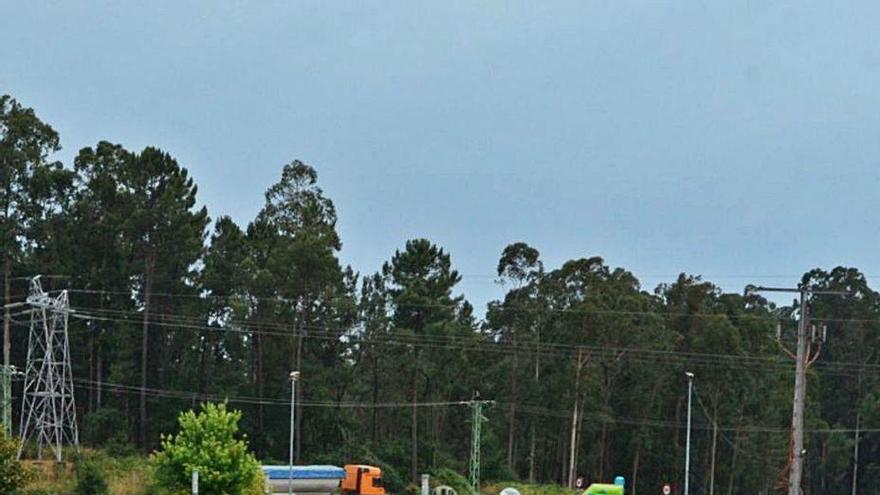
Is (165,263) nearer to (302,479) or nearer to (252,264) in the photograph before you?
(252,264)

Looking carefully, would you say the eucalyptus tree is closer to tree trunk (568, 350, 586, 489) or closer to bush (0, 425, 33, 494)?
tree trunk (568, 350, 586, 489)

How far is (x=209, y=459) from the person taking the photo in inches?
2110

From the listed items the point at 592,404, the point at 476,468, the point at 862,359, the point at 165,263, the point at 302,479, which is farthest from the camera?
the point at 862,359

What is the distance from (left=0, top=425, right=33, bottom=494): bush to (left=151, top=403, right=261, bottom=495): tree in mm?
5683

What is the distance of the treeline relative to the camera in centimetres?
8775

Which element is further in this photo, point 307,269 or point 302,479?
point 307,269

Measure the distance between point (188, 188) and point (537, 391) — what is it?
28058mm

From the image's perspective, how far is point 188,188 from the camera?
8825 centimetres

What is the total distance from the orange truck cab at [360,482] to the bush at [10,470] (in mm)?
26938

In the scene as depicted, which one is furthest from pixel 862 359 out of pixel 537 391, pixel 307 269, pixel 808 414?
pixel 307 269

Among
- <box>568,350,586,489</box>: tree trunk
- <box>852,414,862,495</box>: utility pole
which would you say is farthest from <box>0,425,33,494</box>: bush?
<box>852,414,862,495</box>: utility pole

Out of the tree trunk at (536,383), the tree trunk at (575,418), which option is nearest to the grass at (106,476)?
the tree trunk at (575,418)

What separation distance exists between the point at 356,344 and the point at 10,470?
45.5 metres

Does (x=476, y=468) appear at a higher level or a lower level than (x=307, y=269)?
lower
